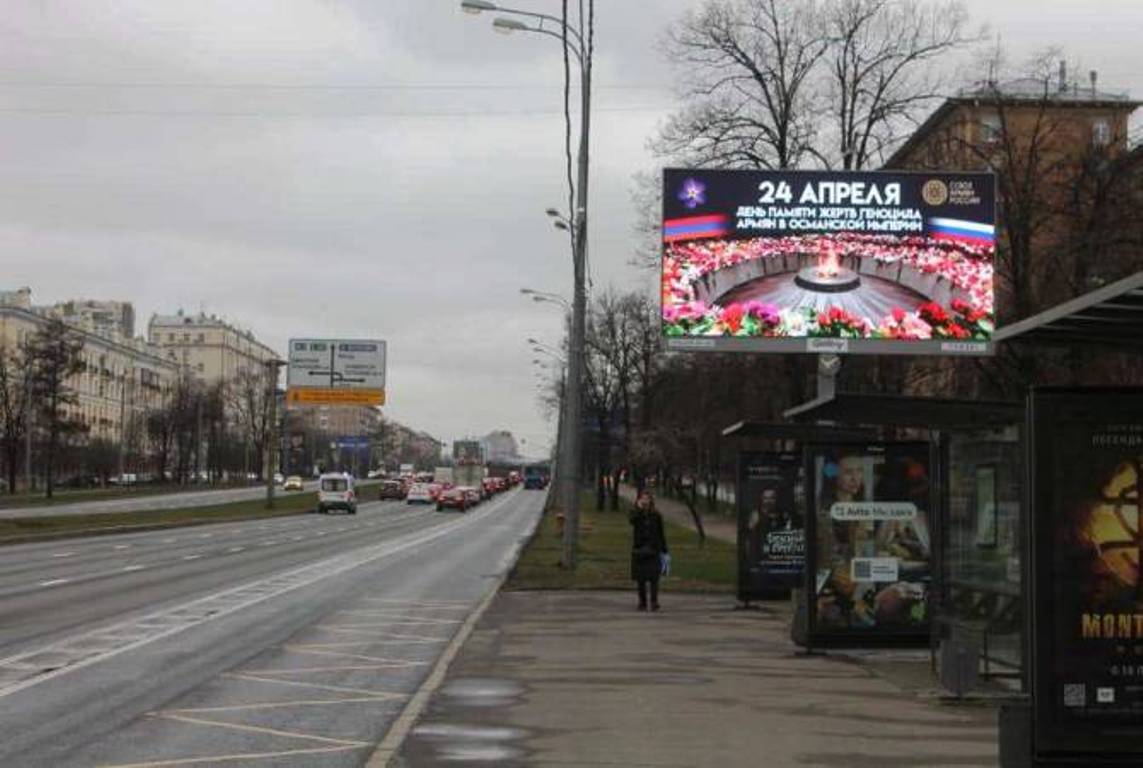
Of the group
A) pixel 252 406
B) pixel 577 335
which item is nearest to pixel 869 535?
pixel 577 335

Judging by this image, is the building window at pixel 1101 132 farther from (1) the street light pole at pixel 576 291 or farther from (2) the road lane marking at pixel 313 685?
(2) the road lane marking at pixel 313 685

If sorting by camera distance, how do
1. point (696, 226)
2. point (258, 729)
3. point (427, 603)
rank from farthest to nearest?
point (696, 226)
point (427, 603)
point (258, 729)

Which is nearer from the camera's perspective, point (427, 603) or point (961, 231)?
point (427, 603)

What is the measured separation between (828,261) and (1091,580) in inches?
619

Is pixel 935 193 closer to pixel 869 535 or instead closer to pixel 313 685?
pixel 869 535

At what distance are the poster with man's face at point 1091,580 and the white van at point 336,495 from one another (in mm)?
69594

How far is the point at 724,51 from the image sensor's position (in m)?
38.0

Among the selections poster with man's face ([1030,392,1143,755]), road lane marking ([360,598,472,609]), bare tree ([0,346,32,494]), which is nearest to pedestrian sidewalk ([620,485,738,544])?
road lane marking ([360,598,472,609])

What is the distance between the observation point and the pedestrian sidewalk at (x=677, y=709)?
894 cm

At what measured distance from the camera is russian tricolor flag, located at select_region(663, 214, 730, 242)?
22734 millimetres

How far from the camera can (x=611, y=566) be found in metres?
29.5

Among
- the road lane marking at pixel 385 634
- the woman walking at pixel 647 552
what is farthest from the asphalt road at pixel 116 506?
the road lane marking at pixel 385 634

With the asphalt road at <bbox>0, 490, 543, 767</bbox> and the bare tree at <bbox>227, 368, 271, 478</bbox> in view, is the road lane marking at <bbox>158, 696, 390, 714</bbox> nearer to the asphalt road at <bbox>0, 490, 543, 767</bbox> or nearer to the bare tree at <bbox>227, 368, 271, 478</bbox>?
the asphalt road at <bbox>0, 490, 543, 767</bbox>

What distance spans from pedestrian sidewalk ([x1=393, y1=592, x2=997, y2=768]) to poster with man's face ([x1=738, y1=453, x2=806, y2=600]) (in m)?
3.10
